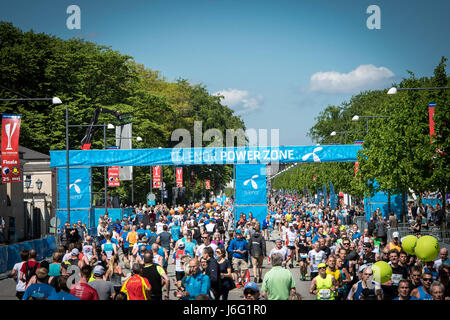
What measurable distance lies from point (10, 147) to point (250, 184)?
14.7 metres

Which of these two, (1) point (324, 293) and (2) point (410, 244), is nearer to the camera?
(1) point (324, 293)

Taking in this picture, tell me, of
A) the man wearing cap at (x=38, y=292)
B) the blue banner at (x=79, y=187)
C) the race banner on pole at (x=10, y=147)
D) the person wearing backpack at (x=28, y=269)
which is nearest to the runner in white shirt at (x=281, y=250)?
the person wearing backpack at (x=28, y=269)

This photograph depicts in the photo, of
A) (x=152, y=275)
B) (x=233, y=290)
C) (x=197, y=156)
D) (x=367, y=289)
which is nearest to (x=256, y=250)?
(x=233, y=290)

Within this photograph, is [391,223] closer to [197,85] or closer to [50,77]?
[50,77]

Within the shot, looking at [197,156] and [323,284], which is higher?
[197,156]

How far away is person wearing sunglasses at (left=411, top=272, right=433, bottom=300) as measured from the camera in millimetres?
9242

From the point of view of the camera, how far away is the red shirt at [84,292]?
9.45m

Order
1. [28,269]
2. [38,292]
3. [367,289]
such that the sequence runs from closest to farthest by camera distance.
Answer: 1. [38,292]
2. [367,289]
3. [28,269]

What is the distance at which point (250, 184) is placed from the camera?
3644 cm

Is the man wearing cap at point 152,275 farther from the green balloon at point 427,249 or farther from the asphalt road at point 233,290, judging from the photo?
the green balloon at point 427,249

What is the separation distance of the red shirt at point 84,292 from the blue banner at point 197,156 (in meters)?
26.4

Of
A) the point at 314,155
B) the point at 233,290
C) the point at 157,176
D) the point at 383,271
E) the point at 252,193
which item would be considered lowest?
the point at 233,290

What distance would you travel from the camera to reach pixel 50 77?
52.6m

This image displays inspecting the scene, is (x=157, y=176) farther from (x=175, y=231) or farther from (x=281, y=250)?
(x=281, y=250)
